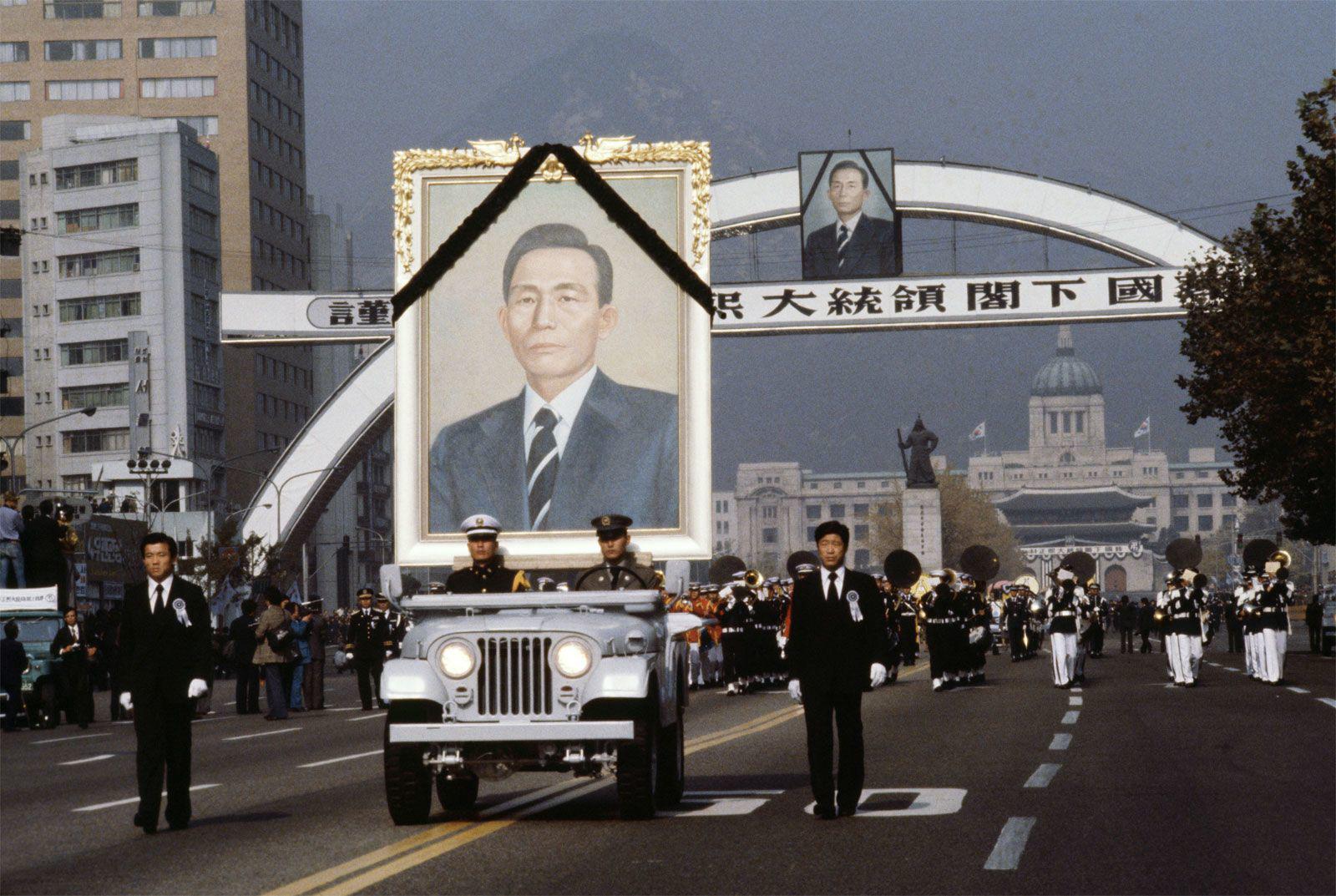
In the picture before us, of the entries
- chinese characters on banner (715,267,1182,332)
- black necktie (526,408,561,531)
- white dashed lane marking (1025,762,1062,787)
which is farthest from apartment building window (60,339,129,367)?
white dashed lane marking (1025,762,1062,787)

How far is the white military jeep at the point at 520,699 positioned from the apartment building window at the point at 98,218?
110240 millimetres

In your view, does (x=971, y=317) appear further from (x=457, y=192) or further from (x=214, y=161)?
(x=214, y=161)

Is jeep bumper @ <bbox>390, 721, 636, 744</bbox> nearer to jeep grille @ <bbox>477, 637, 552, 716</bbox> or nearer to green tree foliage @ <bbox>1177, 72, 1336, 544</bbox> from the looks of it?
jeep grille @ <bbox>477, 637, 552, 716</bbox>

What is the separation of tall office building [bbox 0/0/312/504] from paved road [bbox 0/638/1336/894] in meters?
111

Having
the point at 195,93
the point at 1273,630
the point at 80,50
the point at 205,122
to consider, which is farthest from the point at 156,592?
the point at 80,50

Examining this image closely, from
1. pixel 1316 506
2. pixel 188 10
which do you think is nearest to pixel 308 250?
pixel 188 10

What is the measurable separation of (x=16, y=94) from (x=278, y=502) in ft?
266

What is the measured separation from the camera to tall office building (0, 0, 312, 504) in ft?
434

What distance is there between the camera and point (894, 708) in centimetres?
2816

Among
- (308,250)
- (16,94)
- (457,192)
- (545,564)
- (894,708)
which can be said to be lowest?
(894,708)

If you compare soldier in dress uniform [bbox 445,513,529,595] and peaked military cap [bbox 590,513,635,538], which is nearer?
soldier in dress uniform [bbox 445,513,529,595]

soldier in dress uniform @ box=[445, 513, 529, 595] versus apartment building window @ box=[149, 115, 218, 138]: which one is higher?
apartment building window @ box=[149, 115, 218, 138]

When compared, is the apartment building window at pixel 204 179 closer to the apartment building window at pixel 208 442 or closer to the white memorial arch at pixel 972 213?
the apartment building window at pixel 208 442

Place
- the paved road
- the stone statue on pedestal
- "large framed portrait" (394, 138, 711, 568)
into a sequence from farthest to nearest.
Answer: the stone statue on pedestal < "large framed portrait" (394, 138, 711, 568) < the paved road
